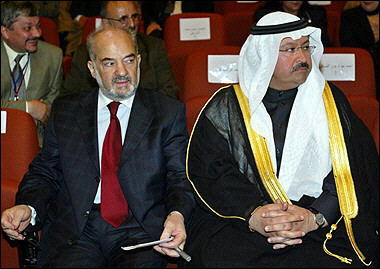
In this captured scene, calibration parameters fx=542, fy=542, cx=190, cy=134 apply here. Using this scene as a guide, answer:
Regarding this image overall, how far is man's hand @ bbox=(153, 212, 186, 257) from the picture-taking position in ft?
7.88

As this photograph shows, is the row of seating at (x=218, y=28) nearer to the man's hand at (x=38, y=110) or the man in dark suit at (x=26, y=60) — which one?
the man in dark suit at (x=26, y=60)

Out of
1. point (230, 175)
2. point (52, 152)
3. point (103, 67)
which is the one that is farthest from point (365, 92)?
point (52, 152)

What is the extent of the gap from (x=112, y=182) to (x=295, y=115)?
1017 mm

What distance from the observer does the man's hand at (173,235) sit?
2.40 meters

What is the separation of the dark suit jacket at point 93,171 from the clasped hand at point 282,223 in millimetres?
360

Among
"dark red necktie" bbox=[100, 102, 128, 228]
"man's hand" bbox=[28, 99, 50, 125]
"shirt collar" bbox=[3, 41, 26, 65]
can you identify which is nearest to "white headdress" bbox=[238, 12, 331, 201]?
"dark red necktie" bbox=[100, 102, 128, 228]

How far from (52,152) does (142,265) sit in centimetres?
81

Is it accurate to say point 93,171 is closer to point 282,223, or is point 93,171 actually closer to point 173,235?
point 173,235

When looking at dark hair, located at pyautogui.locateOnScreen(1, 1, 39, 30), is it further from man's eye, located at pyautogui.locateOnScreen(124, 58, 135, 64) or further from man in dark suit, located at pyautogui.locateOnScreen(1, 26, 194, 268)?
man's eye, located at pyautogui.locateOnScreen(124, 58, 135, 64)

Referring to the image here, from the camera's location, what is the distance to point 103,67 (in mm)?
2926

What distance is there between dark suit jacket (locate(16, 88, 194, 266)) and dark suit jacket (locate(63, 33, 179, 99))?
116cm

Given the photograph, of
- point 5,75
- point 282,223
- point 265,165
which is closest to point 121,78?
point 265,165

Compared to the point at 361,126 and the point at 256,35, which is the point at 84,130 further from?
the point at 361,126

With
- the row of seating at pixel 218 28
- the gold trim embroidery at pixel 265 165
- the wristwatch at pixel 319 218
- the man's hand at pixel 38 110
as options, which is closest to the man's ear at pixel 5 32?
the man's hand at pixel 38 110
